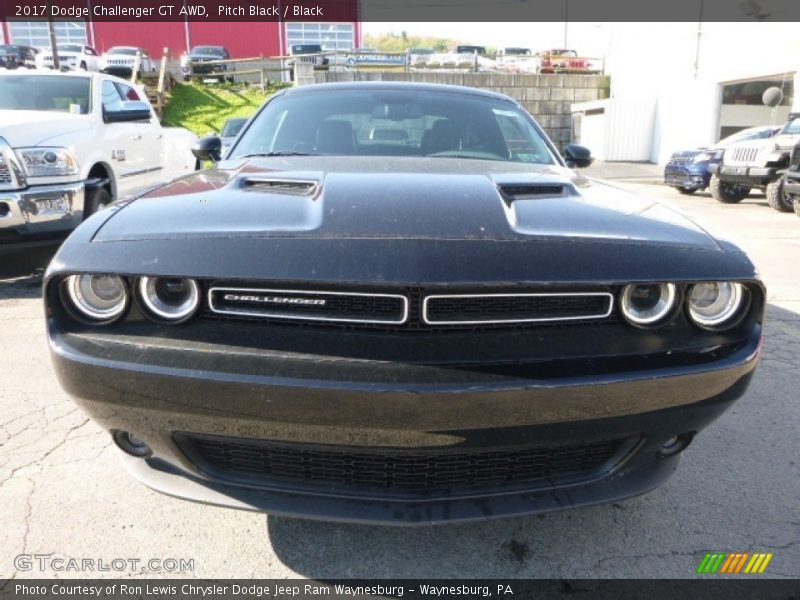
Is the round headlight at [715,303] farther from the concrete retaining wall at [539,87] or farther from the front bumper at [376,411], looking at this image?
the concrete retaining wall at [539,87]

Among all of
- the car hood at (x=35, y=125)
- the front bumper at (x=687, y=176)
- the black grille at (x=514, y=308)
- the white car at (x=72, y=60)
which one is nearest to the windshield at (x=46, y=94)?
the car hood at (x=35, y=125)

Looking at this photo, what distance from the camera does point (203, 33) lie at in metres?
33.9

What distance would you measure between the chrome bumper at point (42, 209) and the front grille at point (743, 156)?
1143 centimetres

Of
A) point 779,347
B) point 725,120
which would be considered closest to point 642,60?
point 725,120

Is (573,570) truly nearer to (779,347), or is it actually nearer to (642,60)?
(779,347)

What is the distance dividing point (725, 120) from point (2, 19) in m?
34.7

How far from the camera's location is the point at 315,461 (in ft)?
5.27

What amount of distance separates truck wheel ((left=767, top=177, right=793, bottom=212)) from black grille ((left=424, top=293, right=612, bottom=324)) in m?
11.0

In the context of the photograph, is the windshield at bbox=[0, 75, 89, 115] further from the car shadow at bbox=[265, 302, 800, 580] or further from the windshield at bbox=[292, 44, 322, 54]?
the windshield at bbox=[292, 44, 322, 54]

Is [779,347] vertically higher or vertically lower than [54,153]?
lower

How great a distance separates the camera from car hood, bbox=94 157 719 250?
60.5 inches

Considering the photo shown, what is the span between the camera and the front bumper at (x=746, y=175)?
436 inches

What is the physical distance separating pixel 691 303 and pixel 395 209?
2.79 feet

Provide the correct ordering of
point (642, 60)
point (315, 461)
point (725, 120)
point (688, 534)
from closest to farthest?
1. point (315, 461)
2. point (688, 534)
3. point (725, 120)
4. point (642, 60)
